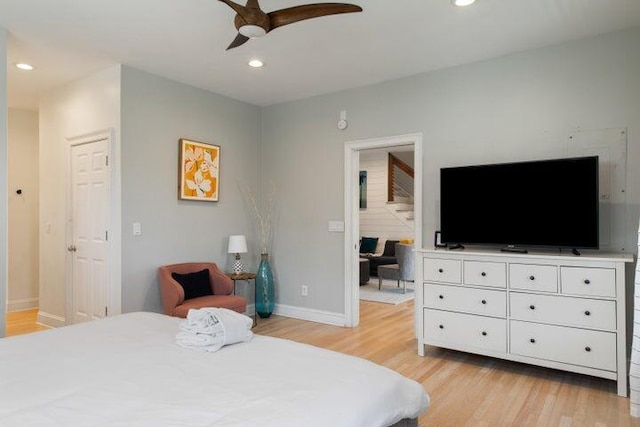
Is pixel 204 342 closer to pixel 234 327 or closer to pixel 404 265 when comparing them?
pixel 234 327

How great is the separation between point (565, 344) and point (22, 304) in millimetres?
6350

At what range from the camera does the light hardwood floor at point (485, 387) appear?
8.26 feet

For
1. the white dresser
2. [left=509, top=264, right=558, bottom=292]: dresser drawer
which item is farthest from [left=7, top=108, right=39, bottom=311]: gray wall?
[left=509, top=264, right=558, bottom=292]: dresser drawer

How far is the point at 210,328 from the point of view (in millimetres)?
1877

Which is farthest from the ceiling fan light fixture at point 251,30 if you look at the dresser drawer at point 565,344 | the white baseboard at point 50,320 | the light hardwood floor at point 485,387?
the white baseboard at point 50,320

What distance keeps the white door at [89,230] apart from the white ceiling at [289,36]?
2.87ft

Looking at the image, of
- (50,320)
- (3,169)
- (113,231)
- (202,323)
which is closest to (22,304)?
(50,320)

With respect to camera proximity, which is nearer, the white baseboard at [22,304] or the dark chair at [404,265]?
the white baseboard at [22,304]

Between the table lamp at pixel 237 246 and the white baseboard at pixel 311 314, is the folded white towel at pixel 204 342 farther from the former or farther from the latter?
the white baseboard at pixel 311 314

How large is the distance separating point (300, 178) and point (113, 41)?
7.99ft

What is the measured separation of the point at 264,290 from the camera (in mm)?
4980

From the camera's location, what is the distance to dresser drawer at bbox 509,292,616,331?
2857 millimetres

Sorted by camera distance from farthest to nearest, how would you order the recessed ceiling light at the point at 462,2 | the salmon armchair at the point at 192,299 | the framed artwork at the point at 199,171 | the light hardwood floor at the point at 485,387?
1. the framed artwork at the point at 199,171
2. the salmon armchair at the point at 192,299
3. the recessed ceiling light at the point at 462,2
4. the light hardwood floor at the point at 485,387

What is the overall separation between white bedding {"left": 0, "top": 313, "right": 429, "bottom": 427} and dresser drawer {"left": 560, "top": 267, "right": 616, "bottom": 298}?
6.34 feet
